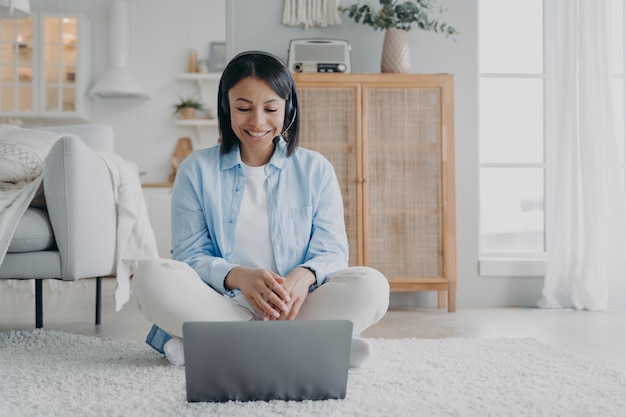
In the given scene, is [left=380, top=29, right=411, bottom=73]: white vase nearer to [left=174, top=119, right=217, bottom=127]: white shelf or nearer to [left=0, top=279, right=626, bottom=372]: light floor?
[left=0, top=279, right=626, bottom=372]: light floor

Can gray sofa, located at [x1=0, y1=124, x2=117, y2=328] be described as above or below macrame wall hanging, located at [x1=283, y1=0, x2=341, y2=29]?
below

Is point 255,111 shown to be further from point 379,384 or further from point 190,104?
point 190,104

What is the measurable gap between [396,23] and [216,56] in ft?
9.88

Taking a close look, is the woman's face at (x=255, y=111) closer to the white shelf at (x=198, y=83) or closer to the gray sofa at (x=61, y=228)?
the gray sofa at (x=61, y=228)

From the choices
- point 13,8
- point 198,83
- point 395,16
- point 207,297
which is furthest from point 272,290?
point 198,83

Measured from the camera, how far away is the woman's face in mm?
1657

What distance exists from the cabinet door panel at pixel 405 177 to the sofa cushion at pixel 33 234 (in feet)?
5.01

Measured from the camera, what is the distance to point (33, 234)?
231 centimetres

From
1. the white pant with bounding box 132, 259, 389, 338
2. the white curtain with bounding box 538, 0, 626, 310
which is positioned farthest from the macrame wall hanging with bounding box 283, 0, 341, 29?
the white pant with bounding box 132, 259, 389, 338

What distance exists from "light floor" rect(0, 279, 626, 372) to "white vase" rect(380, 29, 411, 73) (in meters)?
1.21

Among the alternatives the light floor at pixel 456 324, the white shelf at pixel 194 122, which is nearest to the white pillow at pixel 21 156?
the light floor at pixel 456 324

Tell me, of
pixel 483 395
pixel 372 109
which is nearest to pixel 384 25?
pixel 372 109

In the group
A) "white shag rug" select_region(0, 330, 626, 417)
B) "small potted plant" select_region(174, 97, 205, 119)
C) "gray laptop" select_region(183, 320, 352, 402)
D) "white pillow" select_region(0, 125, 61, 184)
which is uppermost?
"small potted plant" select_region(174, 97, 205, 119)

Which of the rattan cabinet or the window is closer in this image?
the rattan cabinet
